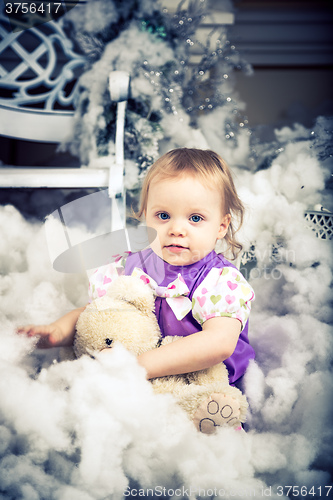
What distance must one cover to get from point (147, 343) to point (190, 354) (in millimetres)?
68

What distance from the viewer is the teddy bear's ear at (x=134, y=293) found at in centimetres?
60

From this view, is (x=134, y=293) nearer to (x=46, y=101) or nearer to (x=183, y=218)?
(x=183, y=218)

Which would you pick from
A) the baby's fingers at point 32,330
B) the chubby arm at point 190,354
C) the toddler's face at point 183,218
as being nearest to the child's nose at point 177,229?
the toddler's face at point 183,218

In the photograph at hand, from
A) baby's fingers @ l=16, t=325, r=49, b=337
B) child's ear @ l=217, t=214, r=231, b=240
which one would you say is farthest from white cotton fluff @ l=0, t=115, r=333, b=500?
child's ear @ l=217, t=214, r=231, b=240

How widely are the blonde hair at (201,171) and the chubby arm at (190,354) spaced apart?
210 millimetres

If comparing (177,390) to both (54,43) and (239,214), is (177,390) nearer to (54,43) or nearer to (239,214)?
(239,214)

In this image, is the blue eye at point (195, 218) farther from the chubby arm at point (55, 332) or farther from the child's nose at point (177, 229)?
the chubby arm at point (55, 332)

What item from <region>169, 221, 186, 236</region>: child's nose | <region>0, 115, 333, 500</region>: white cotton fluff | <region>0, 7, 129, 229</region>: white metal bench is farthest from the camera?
<region>0, 7, 129, 229</region>: white metal bench

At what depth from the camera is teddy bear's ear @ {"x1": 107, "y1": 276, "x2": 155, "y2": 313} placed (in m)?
0.60

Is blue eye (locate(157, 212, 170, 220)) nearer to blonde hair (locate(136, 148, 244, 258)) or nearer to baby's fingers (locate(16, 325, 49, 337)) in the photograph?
blonde hair (locate(136, 148, 244, 258))

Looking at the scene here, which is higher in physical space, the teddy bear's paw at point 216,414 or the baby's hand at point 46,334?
the baby's hand at point 46,334

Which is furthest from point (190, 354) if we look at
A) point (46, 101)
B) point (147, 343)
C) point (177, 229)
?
point (46, 101)

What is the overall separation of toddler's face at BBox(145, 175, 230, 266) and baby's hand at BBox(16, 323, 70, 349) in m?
0.21

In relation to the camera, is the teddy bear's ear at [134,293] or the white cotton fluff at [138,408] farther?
the teddy bear's ear at [134,293]
